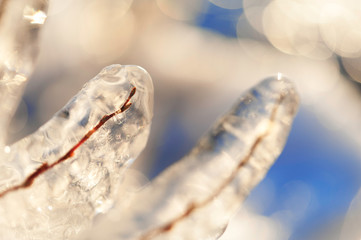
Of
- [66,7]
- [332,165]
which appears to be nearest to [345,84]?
[332,165]

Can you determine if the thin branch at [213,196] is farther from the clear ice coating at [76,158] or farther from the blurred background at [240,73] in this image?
the blurred background at [240,73]

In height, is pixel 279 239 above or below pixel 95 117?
below

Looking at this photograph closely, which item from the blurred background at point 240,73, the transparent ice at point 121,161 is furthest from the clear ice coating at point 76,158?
the blurred background at point 240,73

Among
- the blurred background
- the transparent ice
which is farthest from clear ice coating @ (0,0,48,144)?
the blurred background

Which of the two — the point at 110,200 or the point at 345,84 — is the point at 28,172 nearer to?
the point at 110,200

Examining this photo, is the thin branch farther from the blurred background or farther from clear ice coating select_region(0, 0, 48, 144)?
the blurred background

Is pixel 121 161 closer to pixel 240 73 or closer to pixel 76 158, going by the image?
pixel 76 158

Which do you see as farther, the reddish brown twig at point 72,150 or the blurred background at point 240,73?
the blurred background at point 240,73
